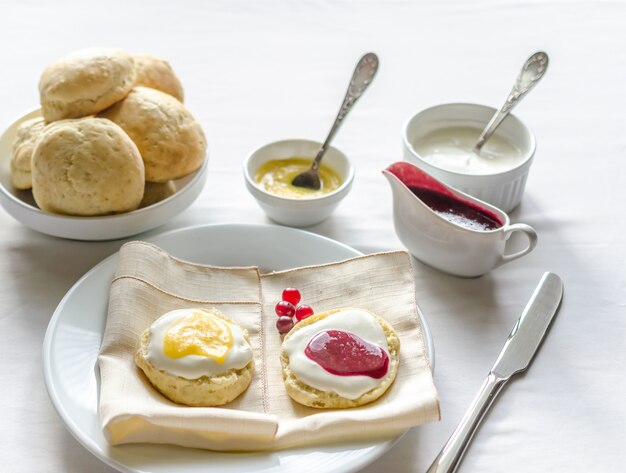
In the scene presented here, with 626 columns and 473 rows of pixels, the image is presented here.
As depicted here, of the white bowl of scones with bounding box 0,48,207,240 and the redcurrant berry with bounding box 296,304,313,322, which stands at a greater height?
the white bowl of scones with bounding box 0,48,207,240

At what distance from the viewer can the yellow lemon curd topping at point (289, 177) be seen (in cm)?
191

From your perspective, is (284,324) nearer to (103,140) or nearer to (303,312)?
(303,312)

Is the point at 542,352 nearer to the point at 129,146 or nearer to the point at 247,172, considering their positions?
the point at 247,172

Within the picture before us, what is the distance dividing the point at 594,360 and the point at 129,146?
3.46ft

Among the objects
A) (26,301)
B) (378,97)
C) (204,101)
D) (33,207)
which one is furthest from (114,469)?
(378,97)

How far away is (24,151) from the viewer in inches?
68.4

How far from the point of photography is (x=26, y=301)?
167 cm

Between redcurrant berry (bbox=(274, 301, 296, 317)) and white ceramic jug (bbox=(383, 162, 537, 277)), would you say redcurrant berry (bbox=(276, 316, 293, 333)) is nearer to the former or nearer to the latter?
redcurrant berry (bbox=(274, 301, 296, 317))

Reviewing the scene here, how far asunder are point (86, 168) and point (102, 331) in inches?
13.6

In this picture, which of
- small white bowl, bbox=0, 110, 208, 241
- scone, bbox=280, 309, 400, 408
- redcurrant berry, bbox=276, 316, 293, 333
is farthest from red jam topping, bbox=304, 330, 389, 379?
small white bowl, bbox=0, 110, 208, 241

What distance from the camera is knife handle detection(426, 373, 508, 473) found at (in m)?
1.30

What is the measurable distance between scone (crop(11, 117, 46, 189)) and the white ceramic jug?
791 mm

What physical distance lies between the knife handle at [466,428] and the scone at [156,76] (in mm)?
1013

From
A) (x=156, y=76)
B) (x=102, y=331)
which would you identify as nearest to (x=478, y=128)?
(x=156, y=76)
